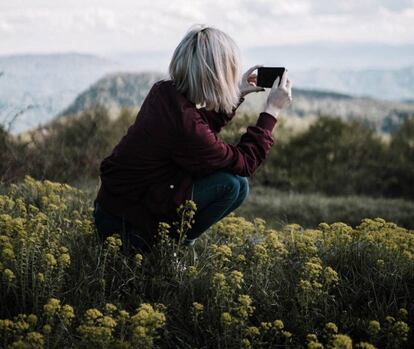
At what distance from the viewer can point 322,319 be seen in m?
3.15

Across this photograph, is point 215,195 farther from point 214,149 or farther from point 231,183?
point 214,149

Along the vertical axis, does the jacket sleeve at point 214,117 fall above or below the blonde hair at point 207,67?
below

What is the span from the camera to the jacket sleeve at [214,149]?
3262mm

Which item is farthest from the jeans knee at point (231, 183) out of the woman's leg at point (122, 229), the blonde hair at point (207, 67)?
the woman's leg at point (122, 229)

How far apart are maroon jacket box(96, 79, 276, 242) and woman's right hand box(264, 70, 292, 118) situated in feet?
0.15

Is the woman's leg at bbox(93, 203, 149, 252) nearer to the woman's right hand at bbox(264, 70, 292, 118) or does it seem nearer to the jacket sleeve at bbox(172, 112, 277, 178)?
the jacket sleeve at bbox(172, 112, 277, 178)

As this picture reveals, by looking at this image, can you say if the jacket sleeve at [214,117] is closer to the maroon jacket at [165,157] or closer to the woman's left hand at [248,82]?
the maroon jacket at [165,157]

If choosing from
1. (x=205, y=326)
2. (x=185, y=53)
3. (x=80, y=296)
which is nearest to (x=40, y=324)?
(x=80, y=296)

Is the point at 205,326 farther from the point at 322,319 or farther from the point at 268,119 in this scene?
the point at 268,119

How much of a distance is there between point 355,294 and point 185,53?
5.35 ft

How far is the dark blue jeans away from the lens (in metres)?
3.48

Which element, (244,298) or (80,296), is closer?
(244,298)

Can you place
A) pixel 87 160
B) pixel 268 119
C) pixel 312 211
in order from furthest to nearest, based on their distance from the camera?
pixel 87 160
pixel 312 211
pixel 268 119

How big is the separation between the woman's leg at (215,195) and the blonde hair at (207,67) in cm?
41
